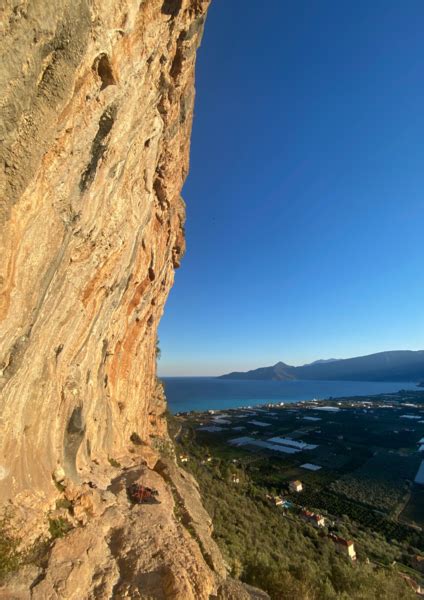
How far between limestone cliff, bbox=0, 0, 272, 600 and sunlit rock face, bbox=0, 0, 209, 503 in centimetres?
4

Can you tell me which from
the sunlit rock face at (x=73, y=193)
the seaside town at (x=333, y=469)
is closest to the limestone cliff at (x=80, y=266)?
the sunlit rock face at (x=73, y=193)

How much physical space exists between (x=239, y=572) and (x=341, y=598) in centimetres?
587

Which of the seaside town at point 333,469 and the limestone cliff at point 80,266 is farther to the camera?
the seaside town at point 333,469

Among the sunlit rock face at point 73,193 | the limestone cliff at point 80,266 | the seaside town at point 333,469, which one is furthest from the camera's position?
the seaside town at point 333,469

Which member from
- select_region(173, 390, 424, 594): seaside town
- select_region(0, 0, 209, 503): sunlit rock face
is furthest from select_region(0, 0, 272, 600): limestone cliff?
select_region(173, 390, 424, 594): seaside town

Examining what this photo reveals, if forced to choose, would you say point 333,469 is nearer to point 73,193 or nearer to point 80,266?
point 80,266

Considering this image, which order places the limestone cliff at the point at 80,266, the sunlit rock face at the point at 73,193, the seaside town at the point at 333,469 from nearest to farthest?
the sunlit rock face at the point at 73,193, the limestone cliff at the point at 80,266, the seaside town at the point at 333,469

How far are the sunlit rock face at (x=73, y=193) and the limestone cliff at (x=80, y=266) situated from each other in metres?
0.04

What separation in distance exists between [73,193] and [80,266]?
249cm

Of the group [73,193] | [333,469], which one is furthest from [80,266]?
[333,469]

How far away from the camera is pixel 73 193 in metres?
7.96

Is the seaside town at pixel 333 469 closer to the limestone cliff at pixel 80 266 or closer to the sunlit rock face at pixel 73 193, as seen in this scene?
the limestone cliff at pixel 80 266

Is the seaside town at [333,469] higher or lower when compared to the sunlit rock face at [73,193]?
lower

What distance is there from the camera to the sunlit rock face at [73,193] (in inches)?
228
